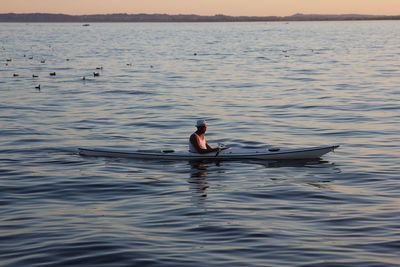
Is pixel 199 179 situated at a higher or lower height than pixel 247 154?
lower

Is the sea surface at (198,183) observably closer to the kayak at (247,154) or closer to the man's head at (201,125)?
the kayak at (247,154)

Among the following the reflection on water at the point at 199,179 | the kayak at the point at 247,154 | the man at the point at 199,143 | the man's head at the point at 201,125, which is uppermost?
the man's head at the point at 201,125

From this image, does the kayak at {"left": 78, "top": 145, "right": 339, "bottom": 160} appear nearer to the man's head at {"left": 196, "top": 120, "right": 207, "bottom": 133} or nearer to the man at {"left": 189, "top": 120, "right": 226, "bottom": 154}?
the man at {"left": 189, "top": 120, "right": 226, "bottom": 154}

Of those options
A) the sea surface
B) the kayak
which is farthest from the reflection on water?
the kayak

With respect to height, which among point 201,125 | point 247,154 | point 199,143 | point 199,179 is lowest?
point 199,179

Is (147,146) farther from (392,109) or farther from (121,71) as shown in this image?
(121,71)

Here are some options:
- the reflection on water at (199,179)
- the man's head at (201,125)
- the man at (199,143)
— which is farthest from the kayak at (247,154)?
the man's head at (201,125)

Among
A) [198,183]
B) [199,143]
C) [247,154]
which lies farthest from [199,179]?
[247,154]

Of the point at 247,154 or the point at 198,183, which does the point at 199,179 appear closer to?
the point at 198,183

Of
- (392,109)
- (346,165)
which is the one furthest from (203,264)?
(392,109)

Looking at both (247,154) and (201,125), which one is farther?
(247,154)

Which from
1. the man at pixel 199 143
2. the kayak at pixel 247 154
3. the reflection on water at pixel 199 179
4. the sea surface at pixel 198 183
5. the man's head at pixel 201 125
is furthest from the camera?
the kayak at pixel 247 154

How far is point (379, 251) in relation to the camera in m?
12.3

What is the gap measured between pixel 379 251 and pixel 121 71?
4505 cm
